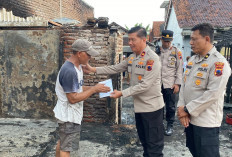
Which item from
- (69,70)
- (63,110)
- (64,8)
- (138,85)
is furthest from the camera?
(64,8)

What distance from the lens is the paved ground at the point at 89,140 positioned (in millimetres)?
3473

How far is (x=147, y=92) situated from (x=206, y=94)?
0.93 meters

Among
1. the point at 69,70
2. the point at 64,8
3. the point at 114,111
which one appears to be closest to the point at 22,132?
the point at 114,111

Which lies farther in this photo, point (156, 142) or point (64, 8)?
point (64, 8)

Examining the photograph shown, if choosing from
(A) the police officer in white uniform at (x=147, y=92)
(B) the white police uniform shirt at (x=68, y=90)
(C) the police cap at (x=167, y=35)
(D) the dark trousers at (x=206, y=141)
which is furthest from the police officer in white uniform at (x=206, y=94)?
(C) the police cap at (x=167, y=35)

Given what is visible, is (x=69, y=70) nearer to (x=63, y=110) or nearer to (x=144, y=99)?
(x=63, y=110)

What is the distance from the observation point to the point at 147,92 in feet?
9.53

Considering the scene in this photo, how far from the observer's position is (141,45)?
294cm

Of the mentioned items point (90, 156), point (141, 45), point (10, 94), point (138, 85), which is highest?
point (141, 45)

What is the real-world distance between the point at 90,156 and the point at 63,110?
4.34 ft

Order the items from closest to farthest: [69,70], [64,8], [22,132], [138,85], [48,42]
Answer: [69,70] < [138,85] < [22,132] < [48,42] < [64,8]

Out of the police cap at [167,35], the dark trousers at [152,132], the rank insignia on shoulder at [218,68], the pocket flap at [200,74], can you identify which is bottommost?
the dark trousers at [152,132]

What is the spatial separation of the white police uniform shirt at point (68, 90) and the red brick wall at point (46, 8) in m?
5.90

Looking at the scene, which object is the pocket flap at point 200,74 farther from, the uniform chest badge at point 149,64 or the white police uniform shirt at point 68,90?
the white police uniform shirt at point 68,90
